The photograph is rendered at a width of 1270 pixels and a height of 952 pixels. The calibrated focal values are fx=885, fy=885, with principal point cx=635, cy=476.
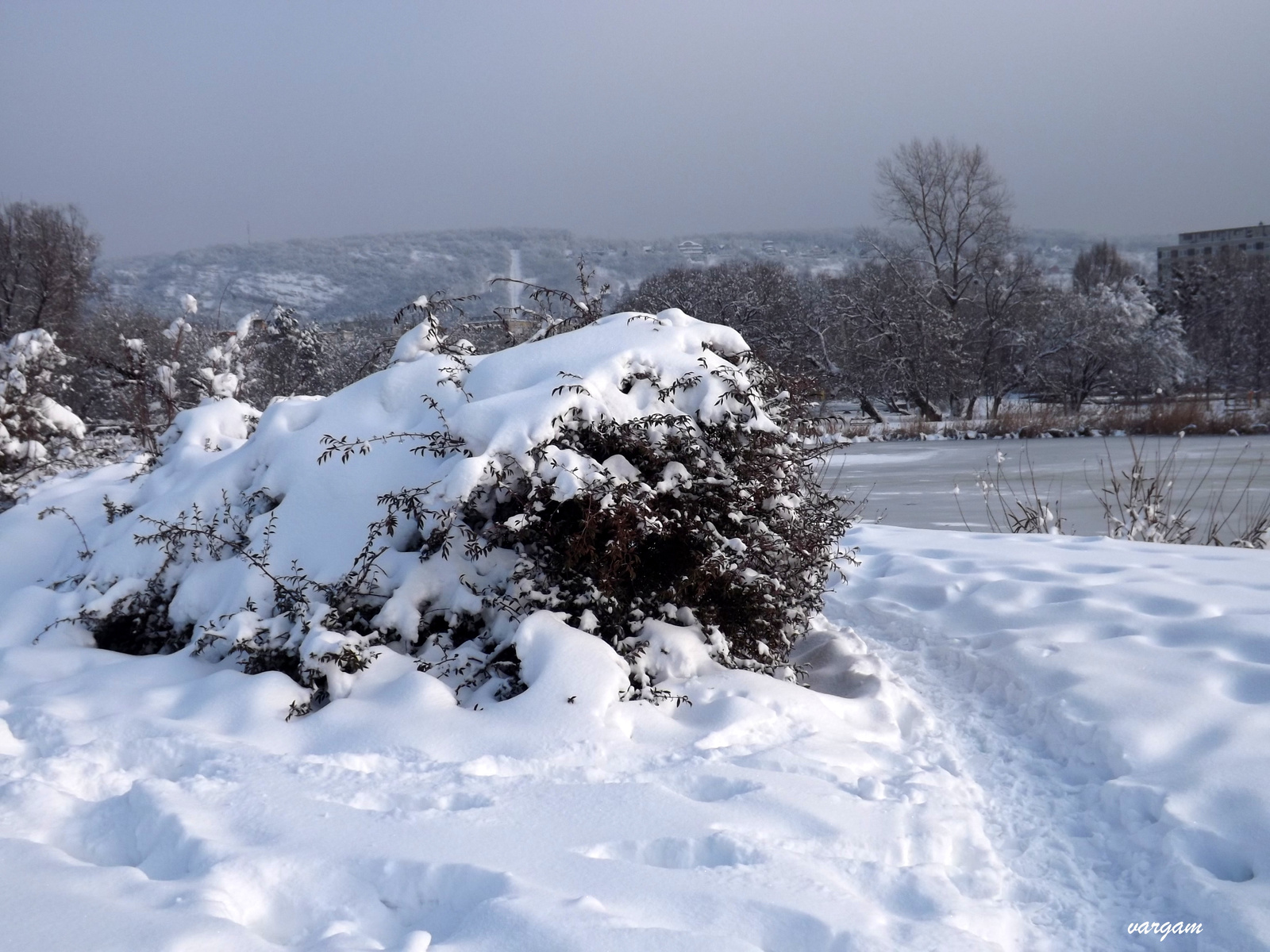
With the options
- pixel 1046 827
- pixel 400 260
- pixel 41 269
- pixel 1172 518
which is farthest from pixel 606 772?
pixel 400 260

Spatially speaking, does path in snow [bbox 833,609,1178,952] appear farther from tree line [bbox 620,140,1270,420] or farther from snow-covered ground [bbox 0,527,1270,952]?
tree line [bbox 620,140,1270,420]

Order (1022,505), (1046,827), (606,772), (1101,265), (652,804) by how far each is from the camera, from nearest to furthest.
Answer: (652,804) → (1046,827) → (606,772) → (1022,505) → (1101,265)

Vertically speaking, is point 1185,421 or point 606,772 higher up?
point 1185,421

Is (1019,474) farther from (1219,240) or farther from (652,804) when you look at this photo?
(1219,240)

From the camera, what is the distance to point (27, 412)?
10594mm

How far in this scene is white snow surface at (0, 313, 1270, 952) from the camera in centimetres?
207

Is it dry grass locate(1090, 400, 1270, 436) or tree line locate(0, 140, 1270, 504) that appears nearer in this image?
dry grass locate(1090, 400, 1270, 436)

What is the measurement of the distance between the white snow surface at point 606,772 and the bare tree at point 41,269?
25328 millimetres

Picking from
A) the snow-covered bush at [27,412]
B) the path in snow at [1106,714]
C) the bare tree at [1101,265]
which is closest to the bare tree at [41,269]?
the snow-covered bush at [27,412]

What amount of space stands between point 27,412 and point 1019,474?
488 inches

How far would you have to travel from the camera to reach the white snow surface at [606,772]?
2068 mm

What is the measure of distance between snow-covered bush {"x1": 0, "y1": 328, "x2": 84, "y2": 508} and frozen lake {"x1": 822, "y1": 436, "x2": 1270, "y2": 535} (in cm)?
899

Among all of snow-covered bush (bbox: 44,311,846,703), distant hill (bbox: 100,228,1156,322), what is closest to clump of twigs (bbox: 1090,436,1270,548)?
snow-covered bush (bbox: 44,311,846,703)

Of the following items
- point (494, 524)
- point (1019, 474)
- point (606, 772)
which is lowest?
point (1019, 474)
